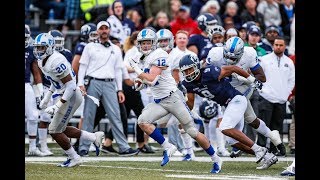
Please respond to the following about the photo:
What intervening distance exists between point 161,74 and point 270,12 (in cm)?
736

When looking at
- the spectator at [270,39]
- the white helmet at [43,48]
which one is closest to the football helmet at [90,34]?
the white helmet at [43,48]

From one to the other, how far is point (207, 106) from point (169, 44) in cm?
101

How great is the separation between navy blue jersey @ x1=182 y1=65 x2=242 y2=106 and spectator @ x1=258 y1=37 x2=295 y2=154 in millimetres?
2641

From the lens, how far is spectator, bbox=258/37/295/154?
45.5 ft

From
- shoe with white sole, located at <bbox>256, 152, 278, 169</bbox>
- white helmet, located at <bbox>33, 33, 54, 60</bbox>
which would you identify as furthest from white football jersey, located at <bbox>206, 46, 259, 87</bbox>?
white helmet, located at <bbox>33, 33, 54, 60</bbox>

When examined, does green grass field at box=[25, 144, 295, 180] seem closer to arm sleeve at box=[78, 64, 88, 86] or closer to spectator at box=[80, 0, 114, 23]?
arm sleeve at box=[78, 64, 88, 86]

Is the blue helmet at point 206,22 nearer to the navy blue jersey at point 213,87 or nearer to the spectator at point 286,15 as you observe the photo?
the navy blue jersey at point 213,87

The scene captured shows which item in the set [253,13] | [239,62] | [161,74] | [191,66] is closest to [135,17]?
[253,13]

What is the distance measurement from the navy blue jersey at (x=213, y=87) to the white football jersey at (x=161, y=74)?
1.02 ft

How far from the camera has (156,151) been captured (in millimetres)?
14633

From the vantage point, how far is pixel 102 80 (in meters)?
13.7

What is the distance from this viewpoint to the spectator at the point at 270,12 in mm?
18438

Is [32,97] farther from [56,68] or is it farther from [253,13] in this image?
[253,13]
